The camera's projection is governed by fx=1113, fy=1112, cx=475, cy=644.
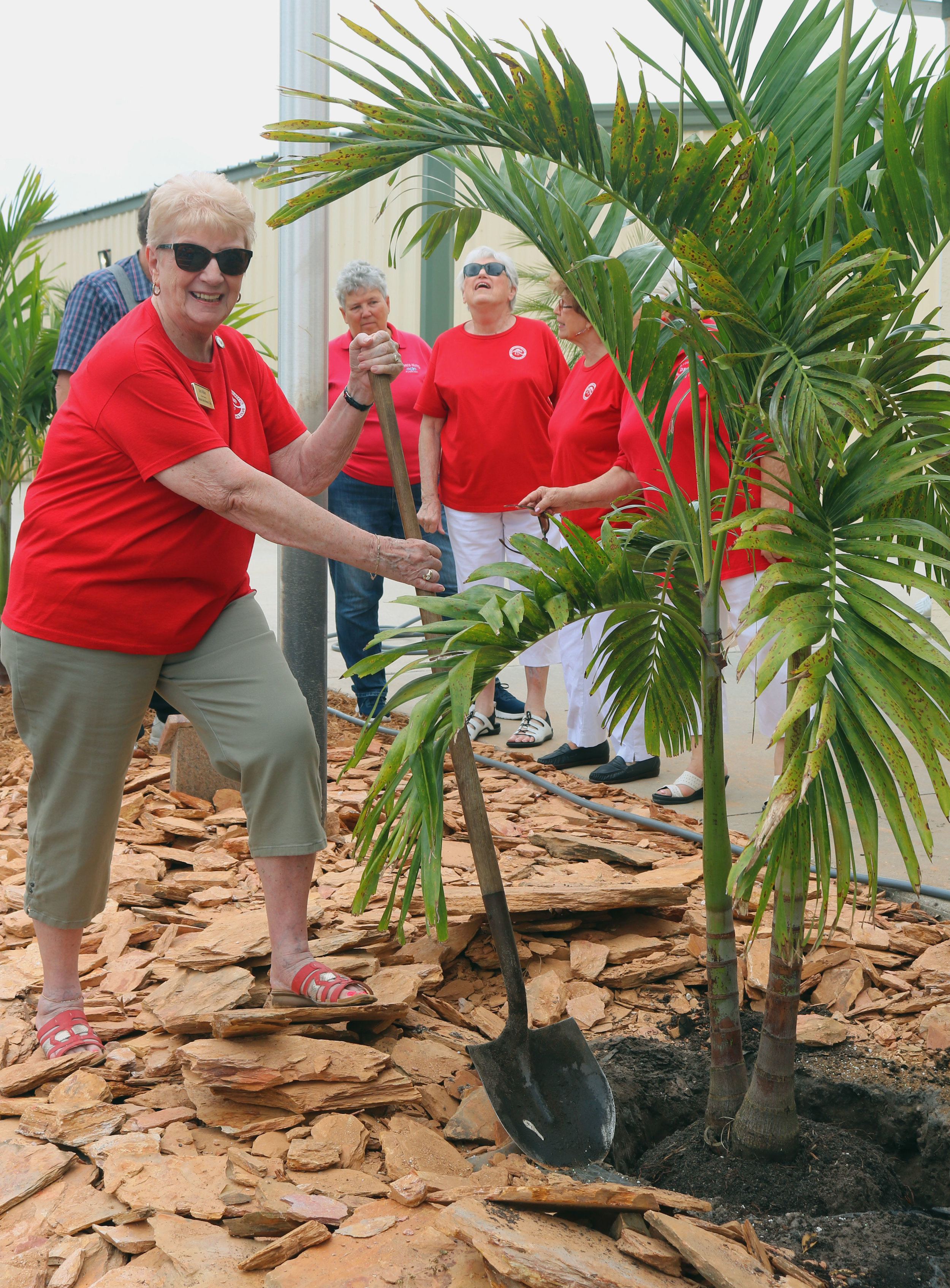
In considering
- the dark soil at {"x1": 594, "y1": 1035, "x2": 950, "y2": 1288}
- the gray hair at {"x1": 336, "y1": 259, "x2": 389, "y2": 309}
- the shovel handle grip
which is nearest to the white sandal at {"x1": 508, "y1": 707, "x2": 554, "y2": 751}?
the gray hair at {"x1": 336, "y1": 259, "x2": 389, "y2": 309}

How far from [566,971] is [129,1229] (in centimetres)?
147

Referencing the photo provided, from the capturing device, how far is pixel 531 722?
17.7 feet

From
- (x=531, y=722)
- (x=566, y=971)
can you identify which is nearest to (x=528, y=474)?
(x=531, y=722)

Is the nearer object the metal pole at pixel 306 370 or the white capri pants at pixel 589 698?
the metal pole at pixel 306 370

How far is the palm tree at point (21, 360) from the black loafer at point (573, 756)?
319 centimetres

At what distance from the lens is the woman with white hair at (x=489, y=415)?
16.4 ft

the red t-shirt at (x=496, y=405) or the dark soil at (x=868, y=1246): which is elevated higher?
the red t-shirt at (x=496, y=405)

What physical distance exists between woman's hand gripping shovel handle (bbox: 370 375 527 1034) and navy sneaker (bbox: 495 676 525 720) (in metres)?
3.37

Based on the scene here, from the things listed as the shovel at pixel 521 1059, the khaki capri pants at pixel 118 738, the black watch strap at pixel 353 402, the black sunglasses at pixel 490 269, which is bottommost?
the shovel at pixel 521 1059

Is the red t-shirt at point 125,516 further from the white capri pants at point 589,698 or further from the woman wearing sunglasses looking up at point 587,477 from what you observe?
the white capri pants at point 589,698

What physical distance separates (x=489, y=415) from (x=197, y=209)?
108 inches

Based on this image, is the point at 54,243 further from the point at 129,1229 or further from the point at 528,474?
the point at 129,1229

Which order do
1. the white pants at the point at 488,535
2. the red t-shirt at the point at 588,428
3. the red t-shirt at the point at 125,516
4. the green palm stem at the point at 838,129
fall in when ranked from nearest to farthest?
the green palm stem at the point at 838,129 → the red t-shirt at the point at 125,516 → the red t-shirt at the point at 588,428 → the white pants at the point at 488,535

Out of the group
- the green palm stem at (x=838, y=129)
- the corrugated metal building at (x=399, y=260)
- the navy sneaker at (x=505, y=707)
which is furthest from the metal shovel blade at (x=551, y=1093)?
the corrugated metal building at (x=399, y=260)
